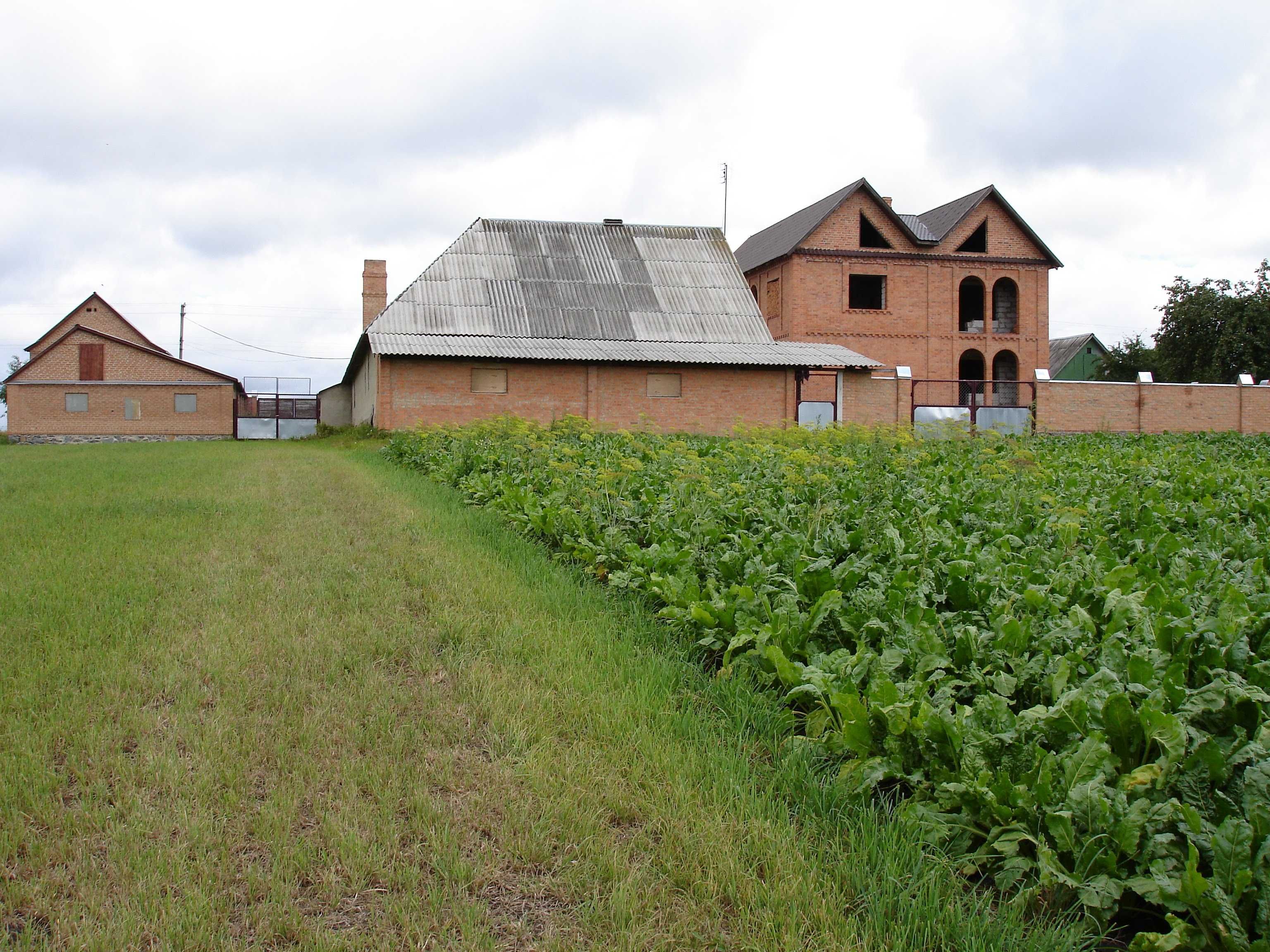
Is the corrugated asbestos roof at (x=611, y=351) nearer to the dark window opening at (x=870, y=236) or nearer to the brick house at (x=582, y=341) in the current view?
the brick house at (x=582, y=341)

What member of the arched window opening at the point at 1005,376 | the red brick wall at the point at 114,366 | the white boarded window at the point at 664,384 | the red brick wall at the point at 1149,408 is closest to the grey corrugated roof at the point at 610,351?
the white boarded window at the point at 664,384

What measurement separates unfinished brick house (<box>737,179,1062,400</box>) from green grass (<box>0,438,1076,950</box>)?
3255cm

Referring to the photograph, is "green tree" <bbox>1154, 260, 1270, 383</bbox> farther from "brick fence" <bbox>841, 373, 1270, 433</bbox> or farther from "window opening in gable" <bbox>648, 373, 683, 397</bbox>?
"window opening in gable" <bbox>648, 373, 683, 397</bbox>

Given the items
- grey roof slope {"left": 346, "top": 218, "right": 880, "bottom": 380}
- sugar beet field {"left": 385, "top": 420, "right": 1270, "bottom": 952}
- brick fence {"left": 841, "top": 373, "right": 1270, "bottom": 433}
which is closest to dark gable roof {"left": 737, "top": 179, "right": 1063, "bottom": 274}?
grey roof slope {"left": 346, "top": 218, "right": 880, "bottom": 380}

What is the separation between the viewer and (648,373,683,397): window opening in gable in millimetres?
27484

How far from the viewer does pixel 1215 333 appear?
147 ft

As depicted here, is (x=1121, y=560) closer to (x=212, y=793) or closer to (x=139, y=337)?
(x=212, y=793)

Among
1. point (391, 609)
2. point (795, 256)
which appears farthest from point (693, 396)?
point (391, 609)

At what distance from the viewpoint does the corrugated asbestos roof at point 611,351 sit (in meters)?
25.7

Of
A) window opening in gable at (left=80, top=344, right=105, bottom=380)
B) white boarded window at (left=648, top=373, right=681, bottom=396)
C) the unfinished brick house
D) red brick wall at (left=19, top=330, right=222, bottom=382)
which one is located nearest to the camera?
white boarded window at (left=648, top=373, right=681, bottom=396)

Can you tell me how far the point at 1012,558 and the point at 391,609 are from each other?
349 cm

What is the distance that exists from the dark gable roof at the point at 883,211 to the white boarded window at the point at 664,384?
1112 cm

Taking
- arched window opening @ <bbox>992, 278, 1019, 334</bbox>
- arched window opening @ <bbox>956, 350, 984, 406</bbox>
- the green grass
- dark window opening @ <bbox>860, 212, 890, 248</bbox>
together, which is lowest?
the green grass

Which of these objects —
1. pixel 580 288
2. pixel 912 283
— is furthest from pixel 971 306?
pixel 580 288
